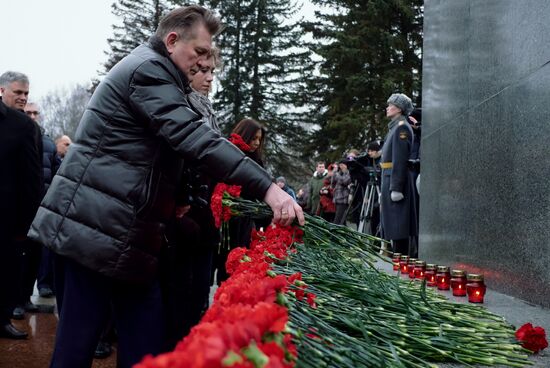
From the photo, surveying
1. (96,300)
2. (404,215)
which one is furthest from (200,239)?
(404,215)

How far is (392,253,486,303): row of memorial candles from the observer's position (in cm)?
378

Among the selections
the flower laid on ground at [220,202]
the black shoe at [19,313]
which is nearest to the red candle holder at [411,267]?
the flower laid on ground at [220,202]

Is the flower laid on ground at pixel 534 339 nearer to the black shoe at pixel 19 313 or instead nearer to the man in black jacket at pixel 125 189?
the man in black jacket at pixel 125 189

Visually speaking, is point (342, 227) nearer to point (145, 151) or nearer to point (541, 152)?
point (145, 151)

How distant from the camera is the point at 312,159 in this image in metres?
29.1

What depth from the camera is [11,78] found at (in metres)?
5.46

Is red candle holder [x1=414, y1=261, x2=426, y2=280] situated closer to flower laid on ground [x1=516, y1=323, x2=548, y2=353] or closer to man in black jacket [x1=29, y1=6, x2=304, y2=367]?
flower laid on ground [x1=516, y1=323, x2=548, y2=353]

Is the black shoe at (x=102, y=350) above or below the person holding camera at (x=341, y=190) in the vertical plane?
below

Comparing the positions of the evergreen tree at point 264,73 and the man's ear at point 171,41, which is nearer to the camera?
the man's ear at point 171,41

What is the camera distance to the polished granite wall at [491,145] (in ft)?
12.5

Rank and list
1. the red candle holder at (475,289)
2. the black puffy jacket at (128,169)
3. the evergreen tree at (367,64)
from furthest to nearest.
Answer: the evergreen tree at (367,64) < the red candle holder at (475,289) < the black puffy jacket at (128,169)

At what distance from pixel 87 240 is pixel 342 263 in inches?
49.1

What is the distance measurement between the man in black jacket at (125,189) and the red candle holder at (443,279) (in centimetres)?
228

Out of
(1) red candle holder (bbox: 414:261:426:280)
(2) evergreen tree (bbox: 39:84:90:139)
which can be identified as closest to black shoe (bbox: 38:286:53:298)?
(1) red candle holder (bbox: 414:261:426:280)
